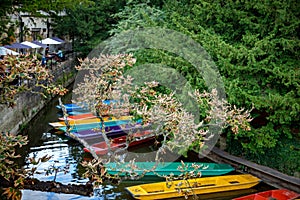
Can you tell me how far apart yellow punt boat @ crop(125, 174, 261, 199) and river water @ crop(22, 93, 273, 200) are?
0.13m

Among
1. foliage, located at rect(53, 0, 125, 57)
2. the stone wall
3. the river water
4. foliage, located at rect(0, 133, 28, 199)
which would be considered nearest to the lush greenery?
the river water

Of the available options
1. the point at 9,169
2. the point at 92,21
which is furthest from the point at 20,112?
the point at 9,169

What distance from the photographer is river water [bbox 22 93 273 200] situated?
9266 mm

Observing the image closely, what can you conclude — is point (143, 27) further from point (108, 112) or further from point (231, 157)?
point (108, 112)

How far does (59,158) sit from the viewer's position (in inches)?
470

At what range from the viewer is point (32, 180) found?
3.70m

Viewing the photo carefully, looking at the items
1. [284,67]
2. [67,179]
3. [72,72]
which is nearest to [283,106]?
[284,67]

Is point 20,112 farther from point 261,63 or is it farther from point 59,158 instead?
point 261,63

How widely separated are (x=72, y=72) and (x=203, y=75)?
15.1m

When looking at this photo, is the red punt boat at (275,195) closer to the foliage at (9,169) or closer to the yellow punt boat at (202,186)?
the yellow punt boat at (202,186)

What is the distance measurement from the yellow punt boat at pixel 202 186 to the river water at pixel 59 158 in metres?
0.13

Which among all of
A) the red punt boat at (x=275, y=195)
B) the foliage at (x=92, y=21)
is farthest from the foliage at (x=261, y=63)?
the foliage at (x=92, y=21)

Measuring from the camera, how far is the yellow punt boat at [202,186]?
29.4 feet

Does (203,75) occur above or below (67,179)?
above
